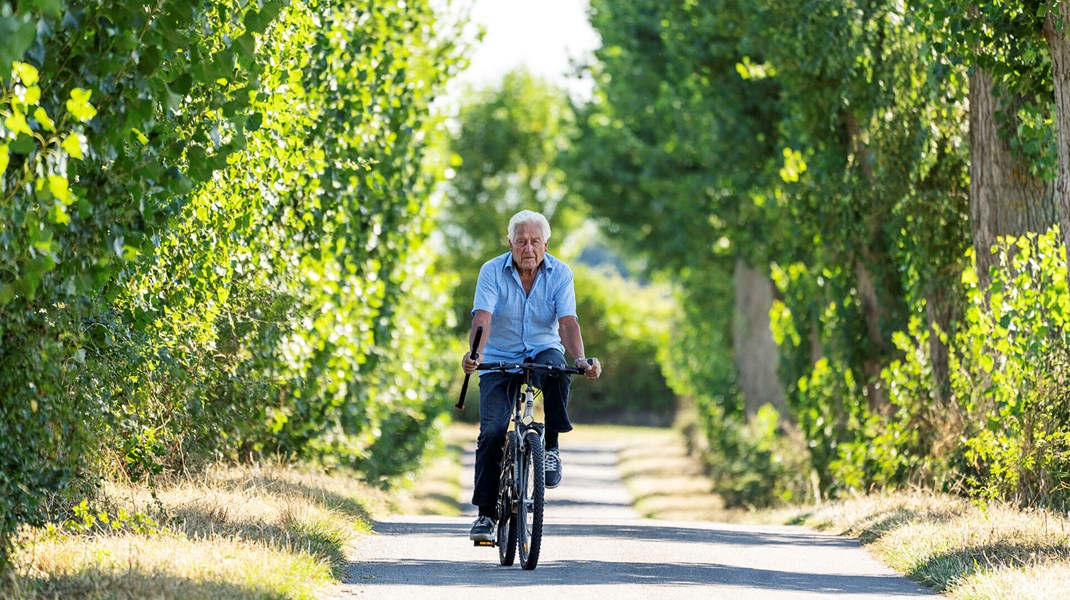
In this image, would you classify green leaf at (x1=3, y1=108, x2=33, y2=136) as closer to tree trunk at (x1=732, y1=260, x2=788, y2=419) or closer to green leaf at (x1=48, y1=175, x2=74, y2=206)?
green leaf at (x1=48, y1=175, x2=74, y2=206)

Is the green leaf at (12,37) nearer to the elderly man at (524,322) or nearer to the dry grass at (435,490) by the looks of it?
the elderly man at (524,322)

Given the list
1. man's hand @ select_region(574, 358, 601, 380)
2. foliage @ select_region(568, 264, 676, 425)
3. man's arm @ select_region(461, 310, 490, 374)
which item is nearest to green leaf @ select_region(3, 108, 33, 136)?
man's arm @ select_region(461, 310, 490, 374)

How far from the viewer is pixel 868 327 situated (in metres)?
A: 18.3

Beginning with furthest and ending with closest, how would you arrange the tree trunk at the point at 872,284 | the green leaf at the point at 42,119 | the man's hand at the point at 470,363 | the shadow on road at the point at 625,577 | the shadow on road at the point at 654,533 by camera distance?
1. the tree trunk at the point at 872,284
2. the shadow on road at the point at 654,533
3. the man's hand at the point at 470,363
4. the shadow on road at the point at 625,577
5. the green leaf at the point at 42,119

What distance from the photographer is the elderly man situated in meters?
9.63

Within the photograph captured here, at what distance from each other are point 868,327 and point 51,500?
463 inches

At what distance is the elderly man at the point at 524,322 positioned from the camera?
31.6 ft

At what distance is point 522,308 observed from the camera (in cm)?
973

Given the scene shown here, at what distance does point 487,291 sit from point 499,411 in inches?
28.7

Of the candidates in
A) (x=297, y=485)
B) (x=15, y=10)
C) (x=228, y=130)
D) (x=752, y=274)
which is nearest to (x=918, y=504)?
(x=297, y=485)

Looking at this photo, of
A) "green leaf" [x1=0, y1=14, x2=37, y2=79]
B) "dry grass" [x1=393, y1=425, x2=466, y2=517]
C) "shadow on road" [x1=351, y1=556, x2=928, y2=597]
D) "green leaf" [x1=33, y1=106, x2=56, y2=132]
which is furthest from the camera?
"dry grass" [x1=393, y1=425, x2=466, y2=517]

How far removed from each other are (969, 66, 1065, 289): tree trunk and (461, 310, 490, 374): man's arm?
5469 mm

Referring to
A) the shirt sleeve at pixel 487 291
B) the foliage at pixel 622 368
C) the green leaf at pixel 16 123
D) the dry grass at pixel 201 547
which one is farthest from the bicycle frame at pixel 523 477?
the foliage at pixel 622 368

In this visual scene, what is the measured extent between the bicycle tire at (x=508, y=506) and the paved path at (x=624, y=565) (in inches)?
5.4
